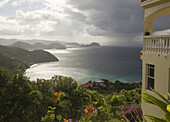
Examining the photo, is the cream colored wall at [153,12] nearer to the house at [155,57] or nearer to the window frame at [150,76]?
the house at [155,57]

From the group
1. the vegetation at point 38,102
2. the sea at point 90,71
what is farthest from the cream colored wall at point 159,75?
the sea at point 90,71

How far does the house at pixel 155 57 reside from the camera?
16.0 ft

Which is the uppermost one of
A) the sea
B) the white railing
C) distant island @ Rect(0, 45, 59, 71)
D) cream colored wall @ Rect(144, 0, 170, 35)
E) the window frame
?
cream colored wall @ Rect(144, 0, 170, 35)

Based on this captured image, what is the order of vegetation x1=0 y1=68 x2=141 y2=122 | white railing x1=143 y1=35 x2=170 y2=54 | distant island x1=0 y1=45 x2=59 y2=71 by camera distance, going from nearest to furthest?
white railing x1=143 y1=35 x2=170 y2=54 → vegetation x1=0 y1=68 x2=141 y2=122 → distant island x1=0 y1=45 x2=59 y2=71

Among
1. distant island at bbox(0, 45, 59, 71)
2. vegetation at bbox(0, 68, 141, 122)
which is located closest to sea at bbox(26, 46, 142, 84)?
distant island at bbox(0, 45, 59, 71)

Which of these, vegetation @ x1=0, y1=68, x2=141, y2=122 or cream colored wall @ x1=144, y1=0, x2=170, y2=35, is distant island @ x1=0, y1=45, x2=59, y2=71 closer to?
vegetation @ x1=0, y1=68, x2=141, y2=122

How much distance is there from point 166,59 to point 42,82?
23.9 feet

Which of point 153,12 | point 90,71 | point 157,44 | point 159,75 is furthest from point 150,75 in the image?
point 90,71

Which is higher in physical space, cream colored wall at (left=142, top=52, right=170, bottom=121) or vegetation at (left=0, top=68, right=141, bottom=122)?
cream colored wall at (left=142, top=52, right=170, bottom=121)

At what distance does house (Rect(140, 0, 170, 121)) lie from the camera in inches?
192

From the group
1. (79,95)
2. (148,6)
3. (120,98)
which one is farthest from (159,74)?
(120,98)

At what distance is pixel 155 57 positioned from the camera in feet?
17.5

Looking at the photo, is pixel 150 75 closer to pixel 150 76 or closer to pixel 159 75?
pixel 150 76

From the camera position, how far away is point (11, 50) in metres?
97.5
